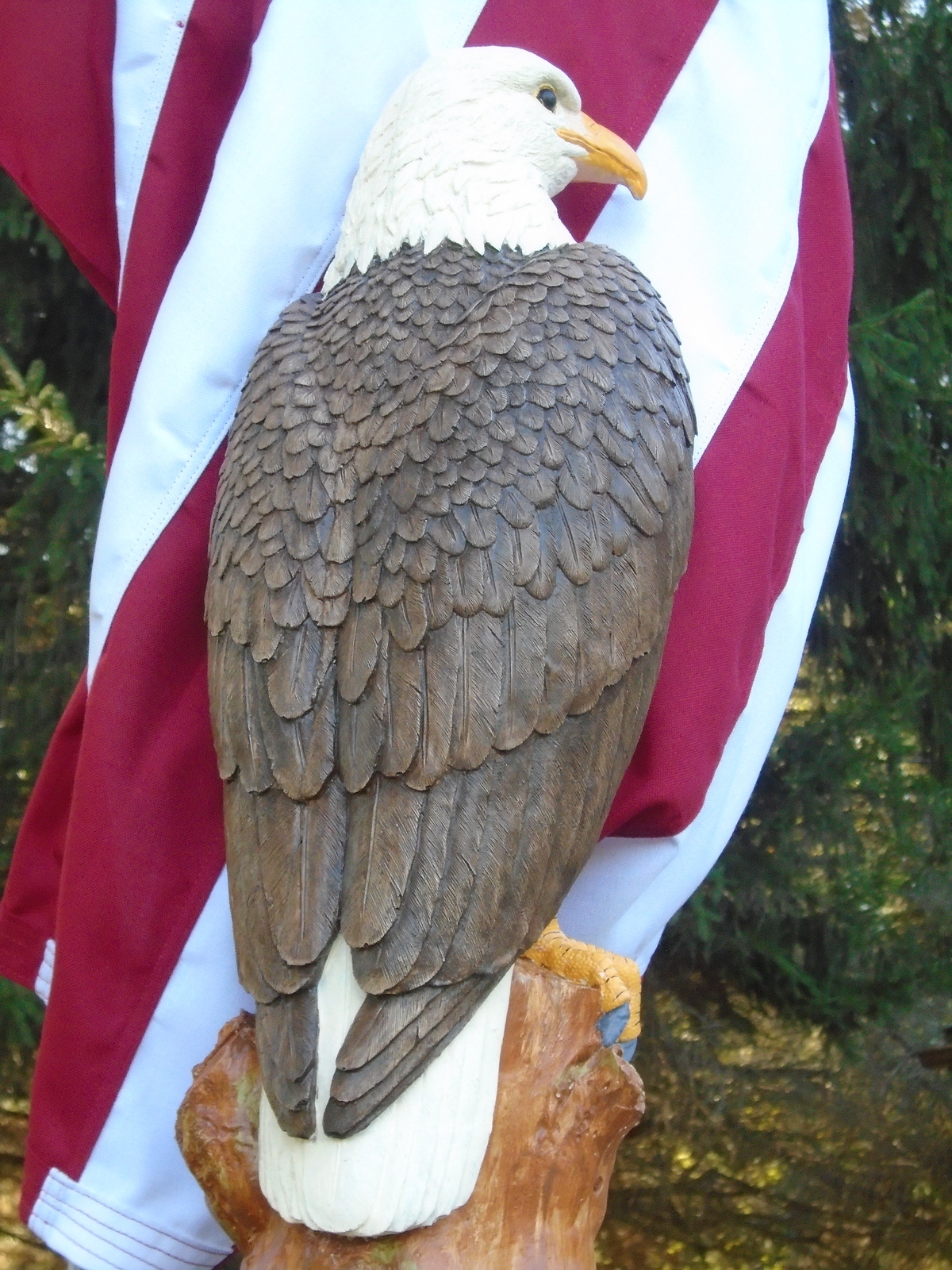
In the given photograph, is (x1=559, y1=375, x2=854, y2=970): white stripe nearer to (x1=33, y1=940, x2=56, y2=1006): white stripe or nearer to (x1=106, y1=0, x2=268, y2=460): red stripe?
(x1=33, y1=940, x2=56, y2=1006): white stripe

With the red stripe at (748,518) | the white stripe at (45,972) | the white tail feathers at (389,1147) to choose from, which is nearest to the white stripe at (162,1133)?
the white stripe at (45,972)

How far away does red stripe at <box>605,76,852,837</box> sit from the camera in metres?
1.08

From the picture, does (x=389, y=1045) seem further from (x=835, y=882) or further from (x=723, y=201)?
(x=835, y=882)

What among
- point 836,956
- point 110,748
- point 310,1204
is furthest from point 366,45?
point 836,956

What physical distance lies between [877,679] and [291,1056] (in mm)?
1622

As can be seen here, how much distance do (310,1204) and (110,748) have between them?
0.52 meters

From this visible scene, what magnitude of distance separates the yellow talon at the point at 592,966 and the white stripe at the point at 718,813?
96 mm

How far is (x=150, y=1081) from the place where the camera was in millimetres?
1118

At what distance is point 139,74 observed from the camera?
1.21 metres

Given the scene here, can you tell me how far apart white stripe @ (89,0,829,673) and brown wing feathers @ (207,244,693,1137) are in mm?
215

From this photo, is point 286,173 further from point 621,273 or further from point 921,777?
point 921,777

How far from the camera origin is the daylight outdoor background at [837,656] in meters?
1.85

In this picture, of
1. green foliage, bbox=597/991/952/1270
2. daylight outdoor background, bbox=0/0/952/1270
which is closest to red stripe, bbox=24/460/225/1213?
daylight outdoor background, bbox=0/0/952/1270

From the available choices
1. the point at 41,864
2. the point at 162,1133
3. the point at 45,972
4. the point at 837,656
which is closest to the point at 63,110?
the point at 41,864
